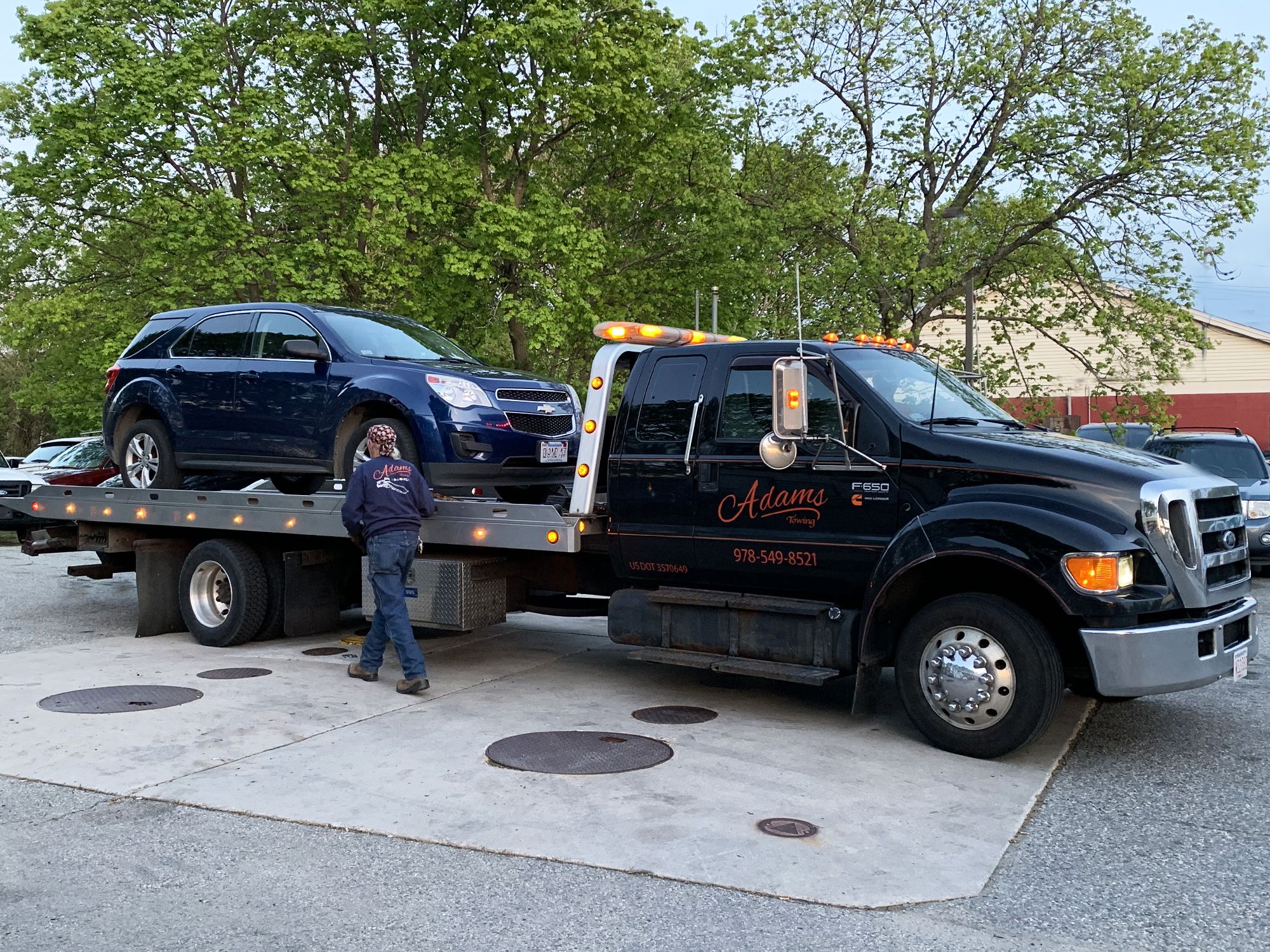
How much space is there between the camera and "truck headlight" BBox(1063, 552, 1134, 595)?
5855 mm

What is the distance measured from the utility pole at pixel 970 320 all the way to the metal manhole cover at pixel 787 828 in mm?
18032

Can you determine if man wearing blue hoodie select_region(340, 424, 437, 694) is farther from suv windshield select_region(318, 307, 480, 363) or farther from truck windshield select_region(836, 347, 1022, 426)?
truck windshield select_region(836, 347, 1022, 426)

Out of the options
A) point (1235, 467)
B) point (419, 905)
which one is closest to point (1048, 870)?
point (419, 905)

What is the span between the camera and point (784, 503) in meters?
7.01

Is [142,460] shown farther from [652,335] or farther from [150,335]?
[652,335]

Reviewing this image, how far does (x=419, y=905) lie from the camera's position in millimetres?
4281

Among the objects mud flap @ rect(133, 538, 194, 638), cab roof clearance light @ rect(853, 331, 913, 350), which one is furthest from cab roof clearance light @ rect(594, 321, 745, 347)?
mud flap @ rect(133, 538, 194, 638)

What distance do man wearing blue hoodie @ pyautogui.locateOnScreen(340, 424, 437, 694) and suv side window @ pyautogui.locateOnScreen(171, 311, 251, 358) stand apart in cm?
222

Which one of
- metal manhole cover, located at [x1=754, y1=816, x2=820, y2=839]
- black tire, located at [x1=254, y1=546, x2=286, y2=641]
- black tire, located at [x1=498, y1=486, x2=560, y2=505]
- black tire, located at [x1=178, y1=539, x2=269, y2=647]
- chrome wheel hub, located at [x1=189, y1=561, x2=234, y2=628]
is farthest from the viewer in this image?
chrome wheel hub, located at [x1=189, y1=561, x2=234, y2=628]

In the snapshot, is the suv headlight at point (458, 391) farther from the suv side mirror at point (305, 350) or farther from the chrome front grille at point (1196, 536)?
the chrome front grille at point (1196, 536)

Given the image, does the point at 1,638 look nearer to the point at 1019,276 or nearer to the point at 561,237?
the point at 561,237

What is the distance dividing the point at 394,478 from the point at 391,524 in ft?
0.99

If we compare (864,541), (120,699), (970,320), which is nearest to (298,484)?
(120,699)

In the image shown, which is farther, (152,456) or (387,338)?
(152,456)
